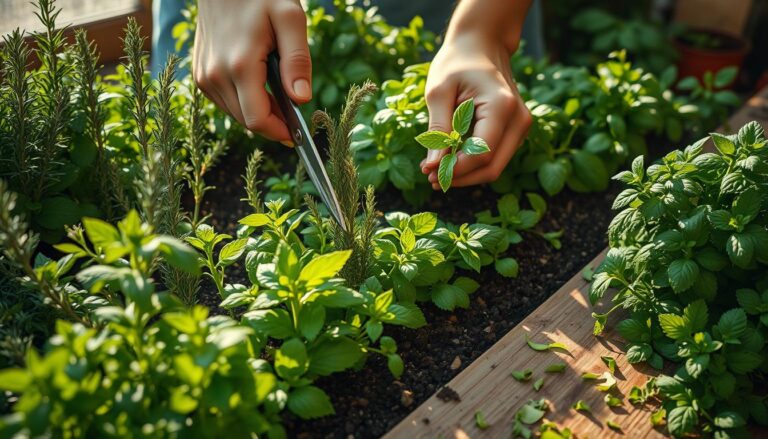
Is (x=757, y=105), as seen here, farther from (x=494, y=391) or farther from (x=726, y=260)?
(x=494, y=391)

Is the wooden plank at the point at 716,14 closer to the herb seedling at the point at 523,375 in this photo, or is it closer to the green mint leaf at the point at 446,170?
the green mint leaf at the point at 446,170

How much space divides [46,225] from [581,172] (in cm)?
116

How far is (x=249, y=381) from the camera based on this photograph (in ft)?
2.72

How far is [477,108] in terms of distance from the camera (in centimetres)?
128

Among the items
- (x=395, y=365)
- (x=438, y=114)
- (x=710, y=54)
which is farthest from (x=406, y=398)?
(x=710, y=54)

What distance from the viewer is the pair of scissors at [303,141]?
1.13m

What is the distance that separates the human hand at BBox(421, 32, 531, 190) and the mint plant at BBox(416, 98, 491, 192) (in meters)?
0.04

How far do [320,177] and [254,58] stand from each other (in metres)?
0.24

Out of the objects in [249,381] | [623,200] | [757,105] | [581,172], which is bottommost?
[757,105]

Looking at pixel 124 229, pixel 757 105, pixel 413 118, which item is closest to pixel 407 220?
pixel 413 118

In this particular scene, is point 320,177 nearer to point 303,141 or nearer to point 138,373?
point 303,141

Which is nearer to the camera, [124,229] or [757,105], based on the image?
[124,229]

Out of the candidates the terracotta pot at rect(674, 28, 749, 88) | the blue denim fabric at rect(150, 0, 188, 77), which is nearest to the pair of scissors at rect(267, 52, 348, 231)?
the blue denim fabric at rect(150, 0, 188, 77)

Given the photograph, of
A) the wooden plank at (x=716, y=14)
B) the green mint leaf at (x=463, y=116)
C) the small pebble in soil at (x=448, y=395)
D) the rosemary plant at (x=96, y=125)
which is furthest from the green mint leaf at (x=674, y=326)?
the wooden plank at (x=716, y=14)
